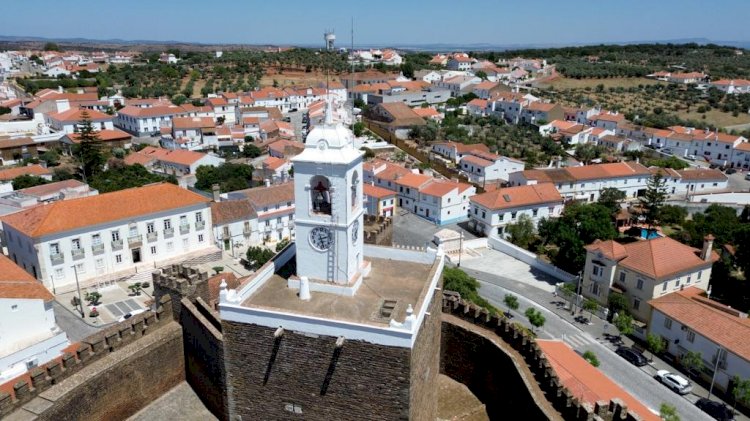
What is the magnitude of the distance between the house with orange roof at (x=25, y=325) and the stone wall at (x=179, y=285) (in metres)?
14.7

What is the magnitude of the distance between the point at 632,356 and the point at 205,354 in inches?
1173

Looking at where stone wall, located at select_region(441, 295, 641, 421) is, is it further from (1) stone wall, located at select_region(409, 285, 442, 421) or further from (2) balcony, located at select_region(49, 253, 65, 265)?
(2) balcony, located at select_region(49, 253, 65, 265)

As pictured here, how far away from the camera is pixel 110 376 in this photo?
1694 centimetres

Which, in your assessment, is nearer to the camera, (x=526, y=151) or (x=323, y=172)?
(x=323, y=172)

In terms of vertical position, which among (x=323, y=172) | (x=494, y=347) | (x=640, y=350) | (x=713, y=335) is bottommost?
(x=640, y=350)

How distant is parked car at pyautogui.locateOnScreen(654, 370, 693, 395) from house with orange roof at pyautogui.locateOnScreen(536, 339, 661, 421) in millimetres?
10820

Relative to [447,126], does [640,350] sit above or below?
below

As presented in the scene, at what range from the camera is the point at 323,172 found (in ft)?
47.3

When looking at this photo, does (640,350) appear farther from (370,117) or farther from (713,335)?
(370,117)

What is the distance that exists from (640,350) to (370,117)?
7516 cm

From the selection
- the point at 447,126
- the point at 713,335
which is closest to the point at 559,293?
the point at 713,335

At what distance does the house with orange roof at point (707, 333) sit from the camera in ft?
106

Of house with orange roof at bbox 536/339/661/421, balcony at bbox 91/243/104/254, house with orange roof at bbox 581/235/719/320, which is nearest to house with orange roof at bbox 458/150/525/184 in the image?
house with orange roof at bbox 581/235/719/320

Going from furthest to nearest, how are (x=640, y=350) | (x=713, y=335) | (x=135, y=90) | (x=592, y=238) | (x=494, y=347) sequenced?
(x=135, y=90) → (x=592, y=238) → (x=640, y=350) → (x=713, y=335) → (x=494, y=347)
